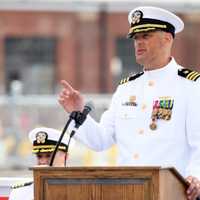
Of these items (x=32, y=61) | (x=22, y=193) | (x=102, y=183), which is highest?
(x=32, y=61)

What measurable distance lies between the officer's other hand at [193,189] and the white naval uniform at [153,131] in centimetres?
14

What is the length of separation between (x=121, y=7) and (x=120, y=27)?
1.43 m

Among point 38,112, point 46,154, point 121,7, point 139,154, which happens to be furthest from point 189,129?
point 121,7

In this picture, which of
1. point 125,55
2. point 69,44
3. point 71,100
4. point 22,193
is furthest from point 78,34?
point 71,100

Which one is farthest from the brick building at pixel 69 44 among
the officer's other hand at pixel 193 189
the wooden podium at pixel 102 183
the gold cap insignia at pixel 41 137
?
the wooden podium at pixel 102 183

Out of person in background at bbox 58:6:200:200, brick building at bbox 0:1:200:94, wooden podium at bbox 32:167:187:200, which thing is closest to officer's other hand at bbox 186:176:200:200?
person in background at bbox 58:6:200:200

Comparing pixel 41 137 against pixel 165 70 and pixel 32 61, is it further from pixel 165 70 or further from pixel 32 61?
pixel 32 61

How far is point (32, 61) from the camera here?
34.8m

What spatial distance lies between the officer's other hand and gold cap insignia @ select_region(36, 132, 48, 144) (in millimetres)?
1222

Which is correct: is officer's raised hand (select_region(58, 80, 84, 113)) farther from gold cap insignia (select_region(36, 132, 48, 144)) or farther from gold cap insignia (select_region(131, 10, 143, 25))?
gold cap insignia (select_region(36, 132, 48, 144))

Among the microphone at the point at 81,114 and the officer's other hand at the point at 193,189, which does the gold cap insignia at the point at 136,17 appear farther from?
the officer's other hand at the point at 193,189

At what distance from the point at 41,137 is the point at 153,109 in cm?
87

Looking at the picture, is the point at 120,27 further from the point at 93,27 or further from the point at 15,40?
the point at 15,40

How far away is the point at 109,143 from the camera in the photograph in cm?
496
